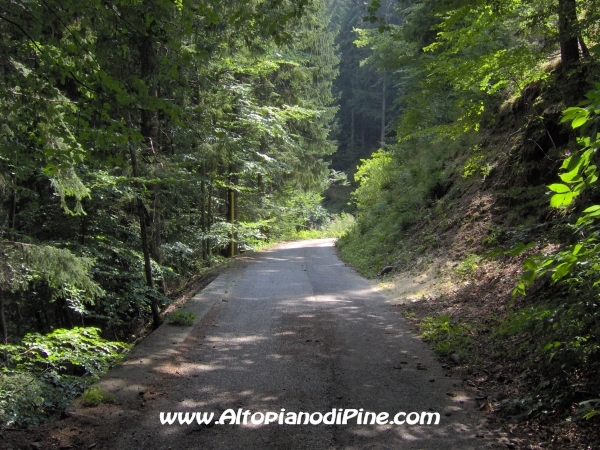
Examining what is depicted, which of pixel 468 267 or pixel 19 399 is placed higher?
pixel 468 267

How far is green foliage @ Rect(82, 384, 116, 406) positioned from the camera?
4.77m

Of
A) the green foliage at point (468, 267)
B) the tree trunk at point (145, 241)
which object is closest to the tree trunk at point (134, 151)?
the tree trunk at point (145, 241)

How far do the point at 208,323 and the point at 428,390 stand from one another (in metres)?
4.37

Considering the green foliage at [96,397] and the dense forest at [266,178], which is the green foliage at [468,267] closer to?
the dense forest at [266,178]

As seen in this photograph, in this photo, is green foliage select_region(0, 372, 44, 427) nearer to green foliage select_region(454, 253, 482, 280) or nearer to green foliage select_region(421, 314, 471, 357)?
green foliage select_region(421, 314, 471, 357)

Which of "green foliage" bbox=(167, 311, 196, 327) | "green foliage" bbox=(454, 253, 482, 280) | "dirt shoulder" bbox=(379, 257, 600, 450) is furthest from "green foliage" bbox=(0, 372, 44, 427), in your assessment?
"green foliage" bbox=(454, 253, 482, 280)

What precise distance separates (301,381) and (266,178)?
1858cm

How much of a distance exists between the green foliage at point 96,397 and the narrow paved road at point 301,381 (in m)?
0.36

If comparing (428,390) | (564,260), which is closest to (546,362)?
(428,390)

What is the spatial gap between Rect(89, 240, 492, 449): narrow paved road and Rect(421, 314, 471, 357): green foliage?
233 millimetres

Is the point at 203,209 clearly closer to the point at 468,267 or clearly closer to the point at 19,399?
the point at 468,267

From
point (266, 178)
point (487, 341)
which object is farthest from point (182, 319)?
point (266, 178)

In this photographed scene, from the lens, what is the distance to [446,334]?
7.19 meters

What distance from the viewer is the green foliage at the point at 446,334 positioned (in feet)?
21.3
